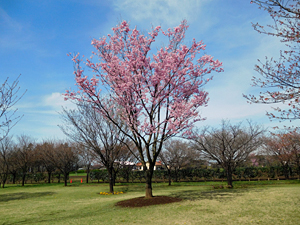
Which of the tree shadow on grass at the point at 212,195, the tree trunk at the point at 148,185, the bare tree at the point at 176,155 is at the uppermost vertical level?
the bare tree at the point at 176,155

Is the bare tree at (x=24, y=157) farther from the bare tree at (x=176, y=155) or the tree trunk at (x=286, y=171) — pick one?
the tree trunk at (x=286, y=171)

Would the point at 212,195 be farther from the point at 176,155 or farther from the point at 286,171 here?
the point at 286,171

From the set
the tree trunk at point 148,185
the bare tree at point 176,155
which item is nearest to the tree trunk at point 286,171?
the bare tree at point 176,155

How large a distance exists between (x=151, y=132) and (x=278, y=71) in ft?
20.2

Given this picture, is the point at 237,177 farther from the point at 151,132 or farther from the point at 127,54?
the point at 127,54

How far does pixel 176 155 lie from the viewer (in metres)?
23.8

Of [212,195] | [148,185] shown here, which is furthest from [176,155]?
[148,185]

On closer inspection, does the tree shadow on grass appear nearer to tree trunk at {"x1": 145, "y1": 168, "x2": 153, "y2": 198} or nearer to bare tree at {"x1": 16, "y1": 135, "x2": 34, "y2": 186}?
tree trunk at {"x1": 145, "y1": 168, "x2": 153, "y2": 198}

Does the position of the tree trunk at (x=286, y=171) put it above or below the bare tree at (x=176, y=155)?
below

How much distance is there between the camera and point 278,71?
6340 mm

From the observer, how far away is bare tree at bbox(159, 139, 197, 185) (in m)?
24.1

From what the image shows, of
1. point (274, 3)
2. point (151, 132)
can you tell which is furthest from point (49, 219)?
point (274, 3)

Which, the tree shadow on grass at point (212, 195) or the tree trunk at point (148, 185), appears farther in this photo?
the tree trunk at point (148, 185)

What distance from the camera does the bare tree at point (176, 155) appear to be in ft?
79.0
